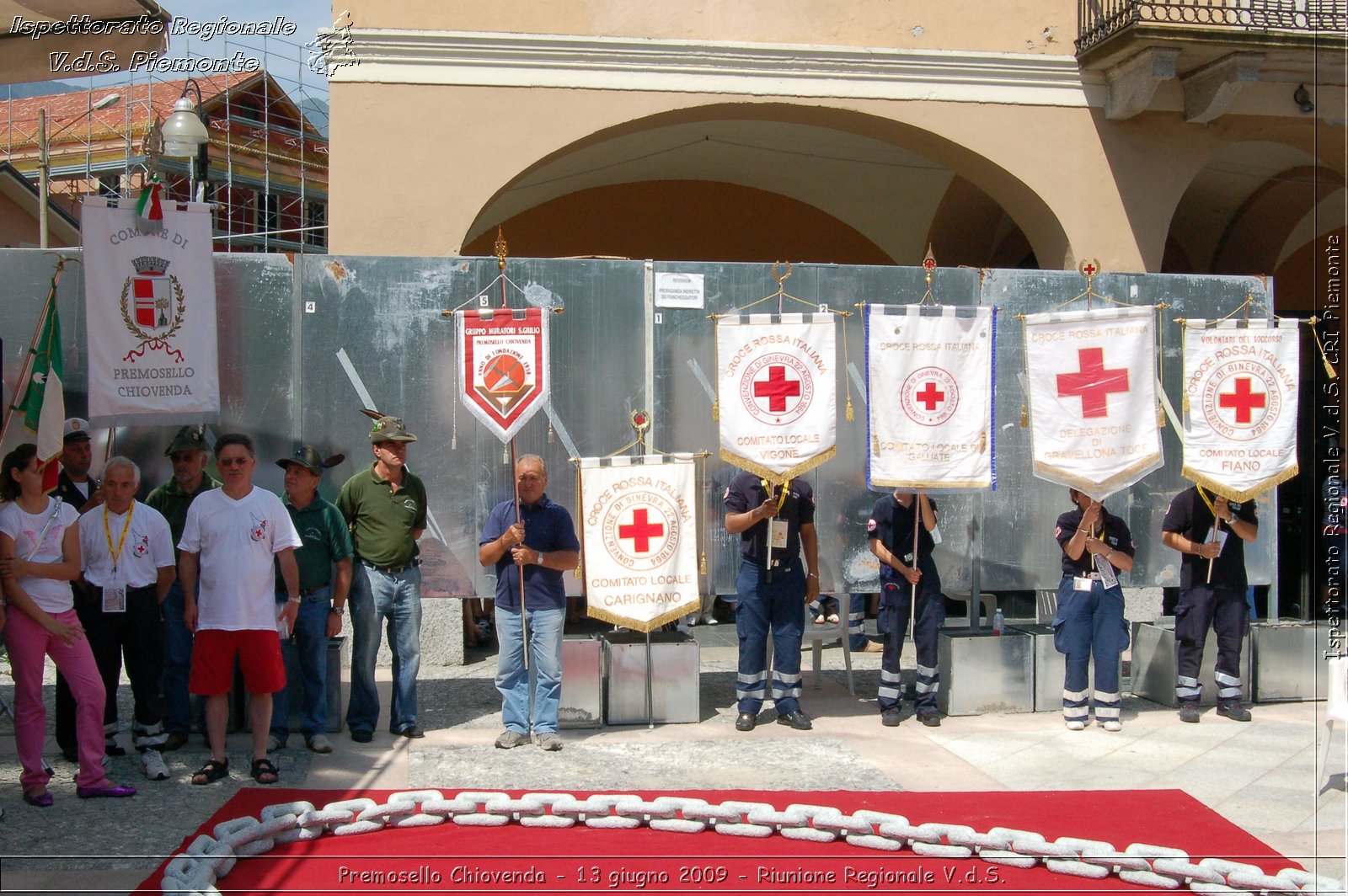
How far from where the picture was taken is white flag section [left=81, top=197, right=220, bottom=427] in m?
6.99

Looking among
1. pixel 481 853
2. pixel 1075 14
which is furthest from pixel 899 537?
pixel 1075 14

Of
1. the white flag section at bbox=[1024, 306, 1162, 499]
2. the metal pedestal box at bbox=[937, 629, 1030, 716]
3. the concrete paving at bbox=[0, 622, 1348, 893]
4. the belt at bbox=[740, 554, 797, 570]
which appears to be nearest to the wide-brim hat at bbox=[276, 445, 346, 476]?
the concrete paving at bbox=[0, 622, 1348, 893]

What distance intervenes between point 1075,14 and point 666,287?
4964 mm

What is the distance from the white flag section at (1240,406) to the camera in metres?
7.72

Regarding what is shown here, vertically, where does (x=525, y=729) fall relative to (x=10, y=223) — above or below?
below

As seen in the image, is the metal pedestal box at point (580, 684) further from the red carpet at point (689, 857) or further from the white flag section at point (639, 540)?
the red carpet at point (689, 857)

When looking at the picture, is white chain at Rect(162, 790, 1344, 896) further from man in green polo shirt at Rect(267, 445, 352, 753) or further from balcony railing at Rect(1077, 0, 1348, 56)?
balcony railing at Rect(1077, 0, 1348, 56)

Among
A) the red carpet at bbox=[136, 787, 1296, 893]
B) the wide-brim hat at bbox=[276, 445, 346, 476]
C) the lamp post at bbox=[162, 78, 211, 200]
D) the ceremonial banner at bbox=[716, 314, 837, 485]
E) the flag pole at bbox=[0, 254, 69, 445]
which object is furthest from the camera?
the lamp post at bbox=[162, 78, 211, 200]

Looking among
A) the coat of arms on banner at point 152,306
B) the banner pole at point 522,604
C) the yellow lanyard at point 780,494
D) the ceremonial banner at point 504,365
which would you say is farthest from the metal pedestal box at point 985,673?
the coat of arms on banner at point 152,306

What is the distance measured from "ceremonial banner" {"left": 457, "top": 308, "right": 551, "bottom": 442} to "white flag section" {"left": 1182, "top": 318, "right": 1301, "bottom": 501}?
13.4 feet

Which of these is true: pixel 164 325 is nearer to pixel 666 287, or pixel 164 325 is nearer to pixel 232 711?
pixel 232 711

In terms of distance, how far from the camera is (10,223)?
69.8 feet

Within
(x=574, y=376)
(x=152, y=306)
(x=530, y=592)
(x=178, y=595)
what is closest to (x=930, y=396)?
(x=574, y=376)

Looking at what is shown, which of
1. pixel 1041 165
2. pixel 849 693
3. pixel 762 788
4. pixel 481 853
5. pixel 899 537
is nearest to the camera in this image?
pixel 481 853
